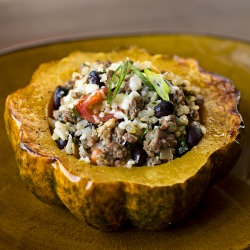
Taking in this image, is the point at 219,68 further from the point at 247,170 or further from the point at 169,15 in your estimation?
the point at 169,15

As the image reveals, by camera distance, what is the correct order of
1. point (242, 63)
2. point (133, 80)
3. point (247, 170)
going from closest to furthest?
point (133, 80)
point (247, 170)
point (242, 63)

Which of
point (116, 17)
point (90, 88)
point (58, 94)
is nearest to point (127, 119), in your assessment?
point (90, 88)

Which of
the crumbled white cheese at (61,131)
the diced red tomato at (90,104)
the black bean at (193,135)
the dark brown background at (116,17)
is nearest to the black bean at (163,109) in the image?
the black bean at (193,135)

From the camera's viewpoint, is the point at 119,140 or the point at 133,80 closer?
the point at 119,140

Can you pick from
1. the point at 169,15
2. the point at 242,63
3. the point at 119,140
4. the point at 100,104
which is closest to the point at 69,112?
the point at 100,104

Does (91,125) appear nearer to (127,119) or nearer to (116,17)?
(127,119)

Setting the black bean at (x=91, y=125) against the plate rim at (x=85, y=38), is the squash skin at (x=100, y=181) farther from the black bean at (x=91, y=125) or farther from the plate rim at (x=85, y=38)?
the plate rim at (x=85, y=38)

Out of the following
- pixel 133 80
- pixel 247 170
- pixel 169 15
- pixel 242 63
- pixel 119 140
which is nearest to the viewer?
pixel 119 140

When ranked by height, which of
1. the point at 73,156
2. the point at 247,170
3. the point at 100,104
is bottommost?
the point at 247,170
